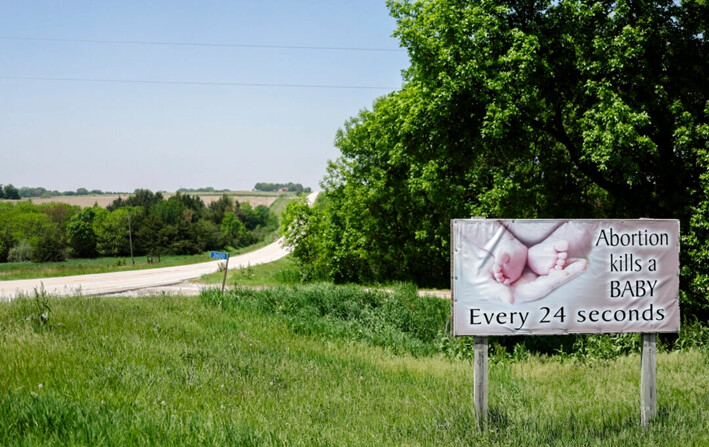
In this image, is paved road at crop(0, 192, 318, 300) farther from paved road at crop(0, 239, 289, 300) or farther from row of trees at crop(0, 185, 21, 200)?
row of trees at crop(0, 185, 21, 200)

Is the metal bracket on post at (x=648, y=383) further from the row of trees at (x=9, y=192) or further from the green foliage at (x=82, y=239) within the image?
the row of trees at (x=9, y=192)

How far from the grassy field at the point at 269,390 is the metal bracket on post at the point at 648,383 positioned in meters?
0.16

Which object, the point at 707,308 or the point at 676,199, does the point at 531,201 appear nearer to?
the point at 676,199

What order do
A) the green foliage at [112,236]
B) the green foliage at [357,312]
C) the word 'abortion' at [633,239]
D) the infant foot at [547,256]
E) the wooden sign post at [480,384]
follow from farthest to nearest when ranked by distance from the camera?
the green foliage at [112,236], the green foliage at [357,312], the word 'abortion' at [633,239], the infant foot at [547,256], the wooden sign post at [480,384]

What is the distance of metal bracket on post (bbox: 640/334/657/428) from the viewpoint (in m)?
5.62

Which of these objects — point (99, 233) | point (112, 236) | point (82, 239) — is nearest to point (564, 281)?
point (112, 236)

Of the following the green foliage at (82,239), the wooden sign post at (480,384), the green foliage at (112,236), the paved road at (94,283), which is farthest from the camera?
the green foliage at (82,239)

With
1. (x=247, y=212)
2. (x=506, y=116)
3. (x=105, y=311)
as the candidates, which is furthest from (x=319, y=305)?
(x=247, y=212)

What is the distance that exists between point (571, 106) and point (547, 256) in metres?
14.2

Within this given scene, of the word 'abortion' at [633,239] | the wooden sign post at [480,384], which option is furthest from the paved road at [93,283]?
the word 'abortion' at [633,239]

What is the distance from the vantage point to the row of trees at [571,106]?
50.1ft

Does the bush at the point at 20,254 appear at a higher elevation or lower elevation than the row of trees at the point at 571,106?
lower

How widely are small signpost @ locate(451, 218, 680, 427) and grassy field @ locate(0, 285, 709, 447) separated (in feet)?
2.24

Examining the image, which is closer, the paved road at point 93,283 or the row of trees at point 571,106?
the row of trees at point 571,106
